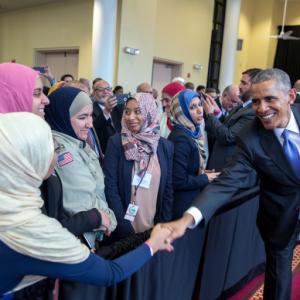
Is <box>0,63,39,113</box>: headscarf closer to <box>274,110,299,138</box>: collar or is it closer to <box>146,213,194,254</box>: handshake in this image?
<box>146,213,194,254</box>: handshake

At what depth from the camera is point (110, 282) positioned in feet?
3.39

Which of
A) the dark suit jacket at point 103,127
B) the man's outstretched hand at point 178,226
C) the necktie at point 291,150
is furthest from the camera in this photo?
the dark suit jacket at point 103,127

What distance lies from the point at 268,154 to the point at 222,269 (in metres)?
0.81

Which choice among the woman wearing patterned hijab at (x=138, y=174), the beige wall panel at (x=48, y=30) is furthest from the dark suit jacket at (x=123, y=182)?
the beige wall panel at (x=48, y=30)

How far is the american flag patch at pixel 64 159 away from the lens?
1403 mm

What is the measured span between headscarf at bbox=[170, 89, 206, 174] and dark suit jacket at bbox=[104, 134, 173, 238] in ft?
1.00

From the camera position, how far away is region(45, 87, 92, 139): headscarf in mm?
1553

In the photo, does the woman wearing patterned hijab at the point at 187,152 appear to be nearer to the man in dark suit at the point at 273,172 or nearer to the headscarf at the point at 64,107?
the man in dark suit at the point at 273,172

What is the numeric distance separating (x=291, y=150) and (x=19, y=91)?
1.32 metres

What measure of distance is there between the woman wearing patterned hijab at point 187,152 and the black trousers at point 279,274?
22.3 inches

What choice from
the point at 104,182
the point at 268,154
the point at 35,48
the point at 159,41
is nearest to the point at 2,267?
the point at 104,182

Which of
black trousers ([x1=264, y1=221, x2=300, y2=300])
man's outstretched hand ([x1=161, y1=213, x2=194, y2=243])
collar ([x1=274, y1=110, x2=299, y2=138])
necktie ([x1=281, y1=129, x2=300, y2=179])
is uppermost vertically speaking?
collar ([x1=274, y1=110, x2=299, y2=138])

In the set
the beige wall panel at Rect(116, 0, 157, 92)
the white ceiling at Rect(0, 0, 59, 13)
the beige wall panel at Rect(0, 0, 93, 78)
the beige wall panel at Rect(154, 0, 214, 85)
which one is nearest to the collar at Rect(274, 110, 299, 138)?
the beige wall panel at Rect(116, 0, 157, 92)

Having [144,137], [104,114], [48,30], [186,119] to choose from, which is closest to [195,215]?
[144,137]
